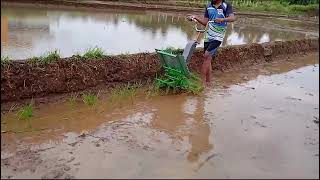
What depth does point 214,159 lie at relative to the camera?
4461 millimetres

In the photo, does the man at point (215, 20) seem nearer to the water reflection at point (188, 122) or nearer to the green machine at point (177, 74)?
the green machine at point (177, 74)

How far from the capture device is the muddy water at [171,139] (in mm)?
4164

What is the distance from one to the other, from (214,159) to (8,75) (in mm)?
3109

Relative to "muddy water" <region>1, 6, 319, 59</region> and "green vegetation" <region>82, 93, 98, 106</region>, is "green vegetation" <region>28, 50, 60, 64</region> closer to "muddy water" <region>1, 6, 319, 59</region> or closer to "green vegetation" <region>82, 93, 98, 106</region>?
"muddy water" <region>1, 6, 319, 59</region>

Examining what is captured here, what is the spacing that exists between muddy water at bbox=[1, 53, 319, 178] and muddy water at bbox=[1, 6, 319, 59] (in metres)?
1.97

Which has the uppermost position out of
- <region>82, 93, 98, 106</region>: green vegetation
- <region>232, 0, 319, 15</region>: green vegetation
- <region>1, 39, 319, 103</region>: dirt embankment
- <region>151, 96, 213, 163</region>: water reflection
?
<region>1, 39, 319, 103</region>: dirt embankment

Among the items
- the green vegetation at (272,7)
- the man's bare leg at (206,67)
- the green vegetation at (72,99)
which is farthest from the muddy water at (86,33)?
the green vegetation at (272,7)

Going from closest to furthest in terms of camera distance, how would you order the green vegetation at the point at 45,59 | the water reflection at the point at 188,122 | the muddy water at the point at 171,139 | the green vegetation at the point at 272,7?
the muddy water at the point at 171,139
the water reflection at the point at 188,122
the green vegetation at the point at 45,59
the green vegetation at the point at 272,7

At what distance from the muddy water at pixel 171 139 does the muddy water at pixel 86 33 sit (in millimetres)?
1970

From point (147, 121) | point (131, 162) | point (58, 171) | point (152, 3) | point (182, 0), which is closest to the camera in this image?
point (58, 171)

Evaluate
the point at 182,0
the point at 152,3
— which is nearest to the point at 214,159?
the point at 152,3

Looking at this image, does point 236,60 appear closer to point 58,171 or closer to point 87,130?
point 87,130

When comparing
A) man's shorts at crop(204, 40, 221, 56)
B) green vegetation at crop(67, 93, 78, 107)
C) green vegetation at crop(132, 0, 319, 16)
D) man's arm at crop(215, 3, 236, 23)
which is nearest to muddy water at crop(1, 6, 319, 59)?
green vegetation at crop(67, 93, 78, 107)

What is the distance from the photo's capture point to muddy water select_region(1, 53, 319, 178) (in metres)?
4.16
